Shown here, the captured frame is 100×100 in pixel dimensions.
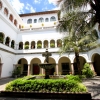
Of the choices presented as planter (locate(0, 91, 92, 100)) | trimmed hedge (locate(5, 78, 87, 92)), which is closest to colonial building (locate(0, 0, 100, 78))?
trimmed hedge (locate(5, 78, 87, 92))

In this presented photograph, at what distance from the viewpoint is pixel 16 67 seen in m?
19.6

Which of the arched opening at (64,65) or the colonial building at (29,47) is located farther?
the arched opening at (64,65)

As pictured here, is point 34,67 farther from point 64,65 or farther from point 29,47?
point 64,65

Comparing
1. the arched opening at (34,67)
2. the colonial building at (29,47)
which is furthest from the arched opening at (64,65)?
the arched opening at (34,67)

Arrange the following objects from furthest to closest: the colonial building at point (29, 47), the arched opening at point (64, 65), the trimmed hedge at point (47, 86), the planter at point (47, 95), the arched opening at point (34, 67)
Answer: the arched opening at point (34, 67) → the arched opening at point (64, 65) → the colonial building at point (29, 47) → the trimmed hedge at point (47, 86) → the planter at point (47, 95)

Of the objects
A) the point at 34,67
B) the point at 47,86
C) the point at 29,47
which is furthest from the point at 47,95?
the point at 34,67

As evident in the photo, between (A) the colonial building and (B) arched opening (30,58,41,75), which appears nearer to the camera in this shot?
(A) the colonial building

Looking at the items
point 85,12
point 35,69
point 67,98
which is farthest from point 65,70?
point 67,98

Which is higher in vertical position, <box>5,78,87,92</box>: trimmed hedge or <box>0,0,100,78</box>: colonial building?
→ <box>0,0,100,78</box>: colonial building

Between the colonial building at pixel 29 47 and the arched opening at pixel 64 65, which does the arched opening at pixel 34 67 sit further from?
the arched opening at pixel 64 65

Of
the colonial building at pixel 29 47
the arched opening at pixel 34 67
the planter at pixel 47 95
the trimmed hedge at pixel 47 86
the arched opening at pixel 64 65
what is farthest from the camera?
the arched opening at pixel 34 67

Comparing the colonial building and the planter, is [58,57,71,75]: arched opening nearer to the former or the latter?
Result: the colonial building

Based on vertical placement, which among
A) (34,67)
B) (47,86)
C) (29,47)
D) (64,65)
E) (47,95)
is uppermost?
(29,47)

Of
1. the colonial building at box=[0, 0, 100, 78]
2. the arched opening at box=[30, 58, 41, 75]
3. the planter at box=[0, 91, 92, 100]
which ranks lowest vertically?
the planter at box=[0, 91, 92, 100]
